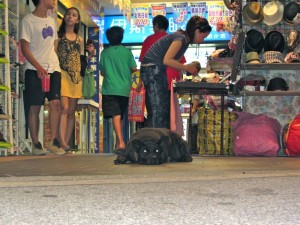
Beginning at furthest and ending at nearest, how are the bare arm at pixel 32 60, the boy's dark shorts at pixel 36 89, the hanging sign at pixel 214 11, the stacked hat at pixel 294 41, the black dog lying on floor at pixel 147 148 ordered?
the hanging sign at pixel 214 11
the stacked hat at pixel 294 41
the boy's dark shorts at pixel 36 89
the bare arm at pixel 32 60
the black dog lying on floor at pixel 147 148

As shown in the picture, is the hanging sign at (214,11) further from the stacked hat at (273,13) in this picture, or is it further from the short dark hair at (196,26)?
the short dark hair at (196,26)

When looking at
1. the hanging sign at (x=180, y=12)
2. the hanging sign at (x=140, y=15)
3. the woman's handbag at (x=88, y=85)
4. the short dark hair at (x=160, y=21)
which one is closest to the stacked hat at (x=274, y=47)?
the short dark hair at (x=160, y=21)


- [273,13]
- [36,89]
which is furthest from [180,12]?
[36,89]

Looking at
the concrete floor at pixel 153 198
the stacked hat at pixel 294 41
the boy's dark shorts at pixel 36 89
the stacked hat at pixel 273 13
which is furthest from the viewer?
the stacked hat at pixel 273 13

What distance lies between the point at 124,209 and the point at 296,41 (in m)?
3.88

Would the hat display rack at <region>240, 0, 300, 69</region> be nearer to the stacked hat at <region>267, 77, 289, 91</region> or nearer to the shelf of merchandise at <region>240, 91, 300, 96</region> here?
the stacked hat at <region>267, 77, 289, 91</region>

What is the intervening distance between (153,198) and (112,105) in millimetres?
2856

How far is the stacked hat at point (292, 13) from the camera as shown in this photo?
16.4 feet

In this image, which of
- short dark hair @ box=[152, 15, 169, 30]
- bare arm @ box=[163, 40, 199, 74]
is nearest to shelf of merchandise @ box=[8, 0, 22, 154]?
short dark hair @ box=[152, 15, 169, 30]

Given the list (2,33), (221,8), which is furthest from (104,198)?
(221,8)

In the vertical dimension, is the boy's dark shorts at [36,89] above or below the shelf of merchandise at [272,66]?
below

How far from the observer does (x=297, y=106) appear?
5164 mm

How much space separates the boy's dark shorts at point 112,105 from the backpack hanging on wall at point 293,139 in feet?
4.79

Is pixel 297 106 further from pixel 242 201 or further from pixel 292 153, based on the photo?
pixel 242 201
